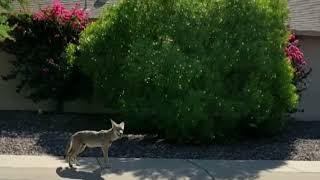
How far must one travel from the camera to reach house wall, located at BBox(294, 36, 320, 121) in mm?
18125

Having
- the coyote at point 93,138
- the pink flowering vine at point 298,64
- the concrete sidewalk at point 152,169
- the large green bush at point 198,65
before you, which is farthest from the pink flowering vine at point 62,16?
the coyote at point 93,138

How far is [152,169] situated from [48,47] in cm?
654

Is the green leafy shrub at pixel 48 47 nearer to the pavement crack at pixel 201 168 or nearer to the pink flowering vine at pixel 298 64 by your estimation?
the pink flowering vine at pixel 298 64

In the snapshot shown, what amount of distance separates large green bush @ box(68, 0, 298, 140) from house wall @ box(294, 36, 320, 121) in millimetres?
4175

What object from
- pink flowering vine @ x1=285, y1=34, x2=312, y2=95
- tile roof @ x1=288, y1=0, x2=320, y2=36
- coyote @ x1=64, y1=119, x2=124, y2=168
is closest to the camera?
coyote @ x1=64, y1=119, x2=124, y2=168

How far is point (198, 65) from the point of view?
12969mm

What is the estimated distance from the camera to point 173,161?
1159 cm

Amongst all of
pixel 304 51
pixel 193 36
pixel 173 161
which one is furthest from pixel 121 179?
pixel 304 51

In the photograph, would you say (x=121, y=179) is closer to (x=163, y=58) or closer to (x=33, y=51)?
(x=163, y=58)

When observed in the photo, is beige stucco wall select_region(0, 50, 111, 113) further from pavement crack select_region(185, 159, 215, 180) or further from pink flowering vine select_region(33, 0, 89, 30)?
pavement crack select_region(185, 159, 215, 180)

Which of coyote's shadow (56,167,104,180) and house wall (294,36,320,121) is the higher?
house wall (294,36,320,121)

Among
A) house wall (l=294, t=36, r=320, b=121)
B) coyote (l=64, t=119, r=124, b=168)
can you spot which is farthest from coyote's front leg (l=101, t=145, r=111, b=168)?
house wall (l=294, t=36, r=320, b=121)

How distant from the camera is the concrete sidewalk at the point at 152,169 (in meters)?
10.1

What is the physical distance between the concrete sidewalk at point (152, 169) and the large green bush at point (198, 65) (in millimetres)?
1583
